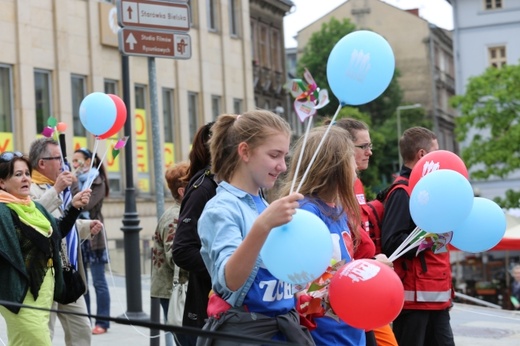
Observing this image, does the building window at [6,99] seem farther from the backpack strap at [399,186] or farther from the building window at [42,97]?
the backpack strap at [399,186]

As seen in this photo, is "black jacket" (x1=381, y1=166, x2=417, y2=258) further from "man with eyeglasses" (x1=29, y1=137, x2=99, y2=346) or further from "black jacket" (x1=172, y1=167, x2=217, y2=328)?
"man with eyeglasses" (x1=29, y1=137, x2=99, y2=346)

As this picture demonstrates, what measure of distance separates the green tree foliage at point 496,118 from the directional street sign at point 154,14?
35227mm

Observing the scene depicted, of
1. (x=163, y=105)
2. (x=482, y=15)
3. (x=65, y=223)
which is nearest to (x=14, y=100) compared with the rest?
(x=163, y=105)

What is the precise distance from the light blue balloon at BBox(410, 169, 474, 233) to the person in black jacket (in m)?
1.16

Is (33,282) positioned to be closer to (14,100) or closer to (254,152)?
(254,152)

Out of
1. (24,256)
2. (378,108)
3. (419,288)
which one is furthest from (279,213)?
(378,108)

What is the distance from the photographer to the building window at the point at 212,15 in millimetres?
34844

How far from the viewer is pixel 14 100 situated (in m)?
26.0

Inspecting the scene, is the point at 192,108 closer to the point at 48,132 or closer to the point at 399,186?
the point at 48,132

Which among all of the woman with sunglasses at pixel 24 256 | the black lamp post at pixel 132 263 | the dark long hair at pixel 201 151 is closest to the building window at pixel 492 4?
the black lamp post at pixel 132 263

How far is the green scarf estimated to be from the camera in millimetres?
6602

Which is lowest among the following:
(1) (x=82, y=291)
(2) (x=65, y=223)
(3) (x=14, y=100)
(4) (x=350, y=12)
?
(1) (x=82, y=291)

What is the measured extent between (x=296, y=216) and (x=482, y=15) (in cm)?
5408

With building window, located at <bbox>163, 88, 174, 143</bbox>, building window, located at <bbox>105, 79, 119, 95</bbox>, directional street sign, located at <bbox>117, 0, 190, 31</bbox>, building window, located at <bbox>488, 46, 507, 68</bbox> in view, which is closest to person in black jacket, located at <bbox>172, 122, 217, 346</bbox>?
directional street sign, located at <bbox>117, 0, 190, 31</bbox>
